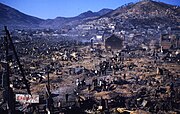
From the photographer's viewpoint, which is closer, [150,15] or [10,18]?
[150,15]

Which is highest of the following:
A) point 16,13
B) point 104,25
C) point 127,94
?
point 16,13

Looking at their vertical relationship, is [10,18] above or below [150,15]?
above

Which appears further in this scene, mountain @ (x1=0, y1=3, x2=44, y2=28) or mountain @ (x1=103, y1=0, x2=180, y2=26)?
mountain @ (x1=0, y1=3, x2=44, y2=28)

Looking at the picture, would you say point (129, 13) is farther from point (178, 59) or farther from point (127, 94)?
point (127, 94)

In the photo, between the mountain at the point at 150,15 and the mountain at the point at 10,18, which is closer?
the mountain at the point at 150,15

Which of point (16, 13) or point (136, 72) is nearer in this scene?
point (136, 72)

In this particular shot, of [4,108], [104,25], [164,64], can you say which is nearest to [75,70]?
[164,64]

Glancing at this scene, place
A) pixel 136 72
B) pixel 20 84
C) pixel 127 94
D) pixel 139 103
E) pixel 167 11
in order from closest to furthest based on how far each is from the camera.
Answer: pixel 139 103 < pixel 127 94 < pixel 20 84 < pixel 136 72 < pixel 167 11

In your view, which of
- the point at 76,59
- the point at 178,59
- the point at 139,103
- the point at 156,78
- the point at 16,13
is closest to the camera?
the point at 139,103
